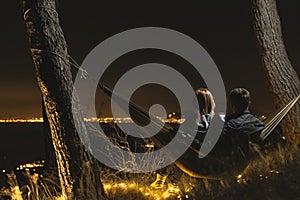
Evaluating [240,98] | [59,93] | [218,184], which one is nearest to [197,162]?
[218,184]

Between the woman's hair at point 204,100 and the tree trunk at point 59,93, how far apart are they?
95cm

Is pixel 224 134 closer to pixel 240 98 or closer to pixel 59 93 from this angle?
pixel 240 98

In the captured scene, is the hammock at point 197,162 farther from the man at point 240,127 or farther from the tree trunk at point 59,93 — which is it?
the tree trunk at point 59,93

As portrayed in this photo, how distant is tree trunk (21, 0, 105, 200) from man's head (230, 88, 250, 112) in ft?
3.98

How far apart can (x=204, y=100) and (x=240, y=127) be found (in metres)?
0.36

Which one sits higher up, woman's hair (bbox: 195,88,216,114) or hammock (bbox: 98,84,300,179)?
woman's hair (bbox: 195,88,216,114)

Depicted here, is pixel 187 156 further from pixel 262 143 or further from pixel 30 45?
pixel 30 45

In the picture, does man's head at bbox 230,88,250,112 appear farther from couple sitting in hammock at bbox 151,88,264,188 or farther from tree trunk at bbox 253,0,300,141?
tree trunk at bbox 253,0,300,141

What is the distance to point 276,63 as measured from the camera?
6105mm

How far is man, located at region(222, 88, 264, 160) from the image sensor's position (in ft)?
13.9

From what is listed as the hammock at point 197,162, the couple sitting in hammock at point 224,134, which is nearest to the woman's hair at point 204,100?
the couple sitting in hammock at point 224,134

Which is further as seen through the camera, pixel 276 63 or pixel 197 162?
pixel 276 63

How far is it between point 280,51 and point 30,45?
2981mm

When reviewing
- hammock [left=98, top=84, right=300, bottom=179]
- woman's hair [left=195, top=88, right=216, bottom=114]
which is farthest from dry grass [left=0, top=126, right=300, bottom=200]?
woman's hair [left=195, top=88, right=216, bottom=114]
